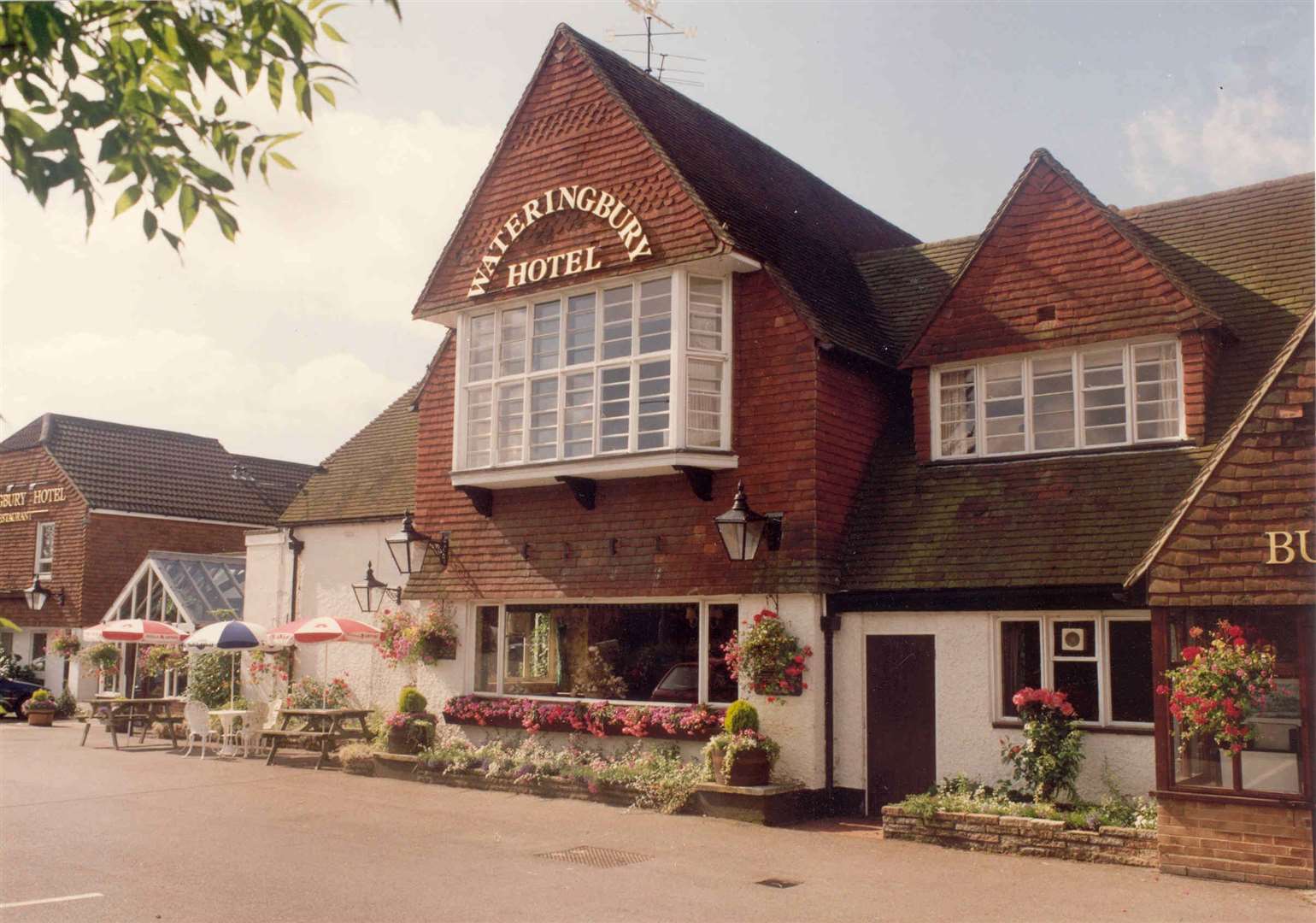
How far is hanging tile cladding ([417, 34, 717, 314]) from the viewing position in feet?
54.5

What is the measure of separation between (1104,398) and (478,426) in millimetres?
8784

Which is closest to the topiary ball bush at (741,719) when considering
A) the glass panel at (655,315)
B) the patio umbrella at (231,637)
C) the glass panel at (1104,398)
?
the glass panel at (655,315)

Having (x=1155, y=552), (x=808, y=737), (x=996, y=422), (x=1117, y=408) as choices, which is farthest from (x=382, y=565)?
(x=1155, y=552)

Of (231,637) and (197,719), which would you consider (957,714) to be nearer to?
(231,637)

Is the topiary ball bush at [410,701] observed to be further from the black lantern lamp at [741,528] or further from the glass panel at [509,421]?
the black lantern lamp at [741,528]

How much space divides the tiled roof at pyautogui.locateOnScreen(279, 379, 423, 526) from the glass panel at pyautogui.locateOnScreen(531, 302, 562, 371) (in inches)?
191

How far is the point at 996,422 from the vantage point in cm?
1576

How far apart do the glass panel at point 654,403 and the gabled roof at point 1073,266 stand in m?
3.15

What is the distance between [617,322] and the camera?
1695 cm

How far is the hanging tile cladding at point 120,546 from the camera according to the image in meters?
32.9

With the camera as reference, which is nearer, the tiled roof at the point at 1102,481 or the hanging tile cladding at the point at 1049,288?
the tiled roof at the point at 1102,481

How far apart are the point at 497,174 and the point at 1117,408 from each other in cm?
968

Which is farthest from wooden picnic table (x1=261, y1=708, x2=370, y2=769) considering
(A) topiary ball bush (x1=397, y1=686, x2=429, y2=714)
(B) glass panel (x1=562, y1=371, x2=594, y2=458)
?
(B) glass panel (x1=562, y1=371, x2=594, y2=458)

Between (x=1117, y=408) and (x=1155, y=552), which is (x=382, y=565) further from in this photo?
(x=1155, y=552)
